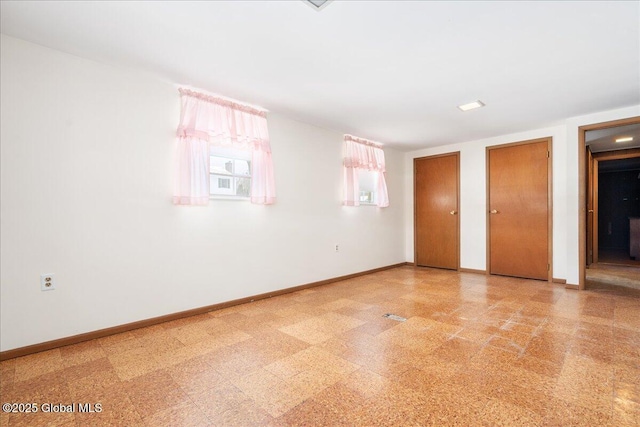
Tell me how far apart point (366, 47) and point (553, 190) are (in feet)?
13.1

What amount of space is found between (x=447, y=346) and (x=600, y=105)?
11.8 feet

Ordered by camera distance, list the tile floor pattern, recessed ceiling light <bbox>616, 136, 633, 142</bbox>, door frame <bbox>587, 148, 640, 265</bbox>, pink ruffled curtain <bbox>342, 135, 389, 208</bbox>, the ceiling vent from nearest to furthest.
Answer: the tile floor pattern → the ceiling vent → pink ruffled curtain <bbox>342, 135, 389, 208</bbox> → recessed ceiling light <bbox>616, 136, 633, 142</bbox> → door frame <bbox>587, 148, 640, 265</bbox>

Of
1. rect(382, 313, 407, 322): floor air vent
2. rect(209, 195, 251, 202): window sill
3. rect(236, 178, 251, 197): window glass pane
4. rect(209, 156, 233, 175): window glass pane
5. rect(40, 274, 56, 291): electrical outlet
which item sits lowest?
rect(382, 313, 407, 322): floor air vent

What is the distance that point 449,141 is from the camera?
532cm

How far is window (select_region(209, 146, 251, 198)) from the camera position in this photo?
130 inches

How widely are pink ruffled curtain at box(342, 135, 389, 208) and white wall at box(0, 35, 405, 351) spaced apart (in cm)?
146

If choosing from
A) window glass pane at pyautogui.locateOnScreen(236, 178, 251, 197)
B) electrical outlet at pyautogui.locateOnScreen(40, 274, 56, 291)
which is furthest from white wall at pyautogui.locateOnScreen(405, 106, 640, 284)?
electrical outlet at pyautogui.locateOnScreen(40, 274, 56, 291)

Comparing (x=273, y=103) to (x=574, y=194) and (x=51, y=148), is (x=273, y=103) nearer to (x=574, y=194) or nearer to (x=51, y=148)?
(x=51, y=148)

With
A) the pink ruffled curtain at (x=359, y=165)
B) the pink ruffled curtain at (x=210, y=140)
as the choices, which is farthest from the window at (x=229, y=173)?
the pink ruffled curtain at (x=359, y=165)

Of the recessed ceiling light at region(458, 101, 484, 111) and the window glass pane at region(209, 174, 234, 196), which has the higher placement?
the recessed ceiling light at region(458, 101, 484, 111)

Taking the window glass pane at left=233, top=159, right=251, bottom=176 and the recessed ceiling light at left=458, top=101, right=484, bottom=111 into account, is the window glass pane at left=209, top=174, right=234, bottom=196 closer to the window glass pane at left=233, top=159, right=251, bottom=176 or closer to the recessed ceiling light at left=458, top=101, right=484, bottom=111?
the window glass pane at left=233, top=159, right=251, bottom=176

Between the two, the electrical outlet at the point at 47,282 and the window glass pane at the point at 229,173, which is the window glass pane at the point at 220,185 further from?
the electrical outlet at the point at 47,282

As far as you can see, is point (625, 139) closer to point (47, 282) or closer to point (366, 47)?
point (366, 47)

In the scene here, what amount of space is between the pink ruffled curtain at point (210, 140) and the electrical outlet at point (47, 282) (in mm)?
1094
